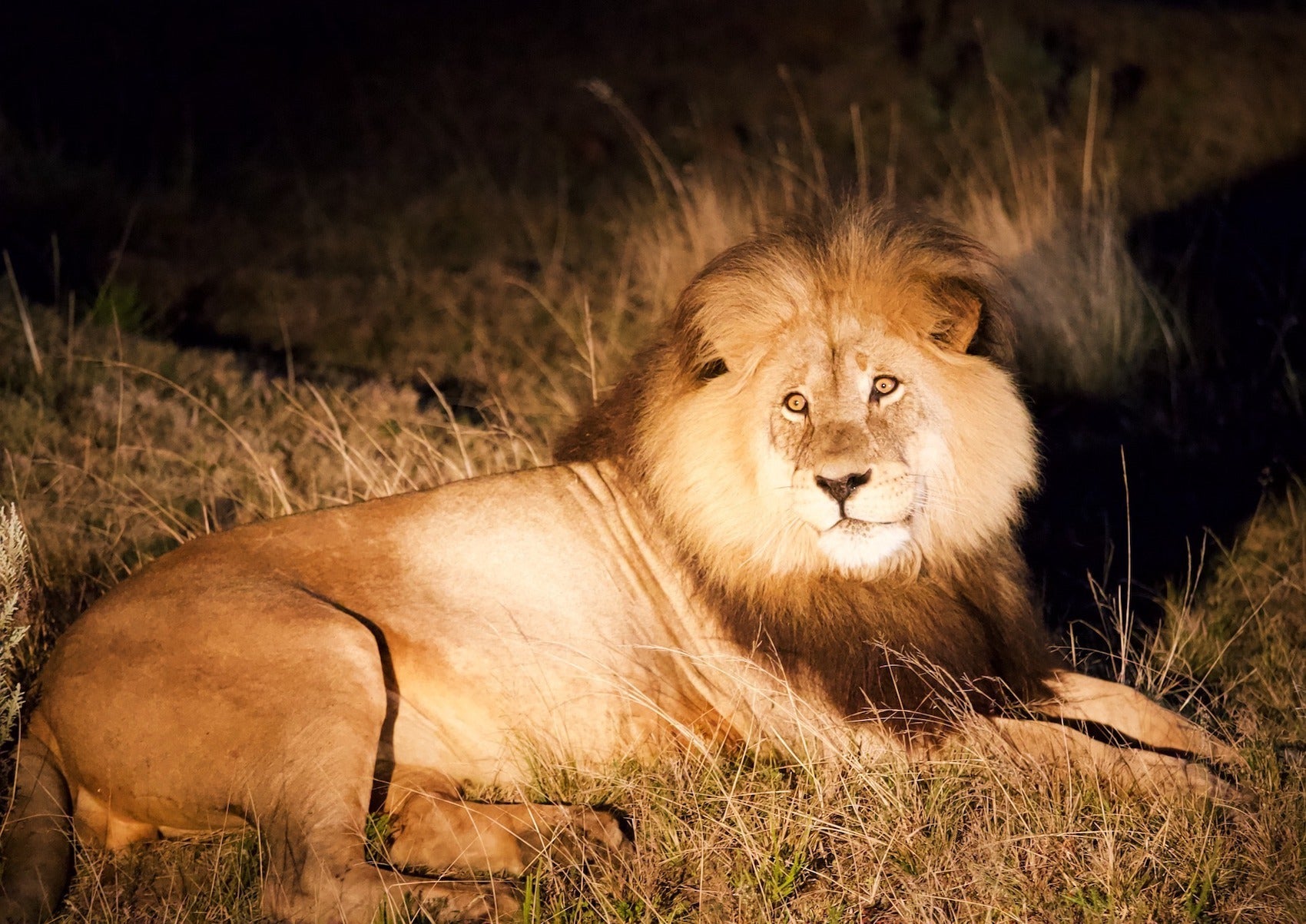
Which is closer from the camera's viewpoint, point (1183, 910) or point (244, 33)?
point (1183, 910)

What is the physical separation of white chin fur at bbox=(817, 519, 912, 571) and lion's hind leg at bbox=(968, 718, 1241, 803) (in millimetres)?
623

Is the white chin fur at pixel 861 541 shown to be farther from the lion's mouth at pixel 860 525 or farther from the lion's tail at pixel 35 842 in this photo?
the lion's tail at pixel 35 842

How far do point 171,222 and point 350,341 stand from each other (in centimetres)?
302

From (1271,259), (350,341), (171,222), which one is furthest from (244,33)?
(1271,259)

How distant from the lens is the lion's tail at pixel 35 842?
315cm

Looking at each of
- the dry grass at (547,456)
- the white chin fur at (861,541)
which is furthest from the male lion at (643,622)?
the dry grass at (547,456)

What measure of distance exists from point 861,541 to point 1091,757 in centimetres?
93

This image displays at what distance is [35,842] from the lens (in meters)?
3.24

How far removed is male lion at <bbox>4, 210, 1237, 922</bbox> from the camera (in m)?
3.32

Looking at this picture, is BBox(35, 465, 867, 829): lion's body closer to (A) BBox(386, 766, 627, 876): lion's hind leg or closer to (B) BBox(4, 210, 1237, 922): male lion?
(B) BBox(4, 210, 1237, 922): male lion

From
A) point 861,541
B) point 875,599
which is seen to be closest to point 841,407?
point 861,541

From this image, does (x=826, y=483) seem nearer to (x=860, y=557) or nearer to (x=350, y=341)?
(x=860, y=557)

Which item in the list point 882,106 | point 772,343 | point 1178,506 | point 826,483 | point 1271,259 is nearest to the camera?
point 826,483

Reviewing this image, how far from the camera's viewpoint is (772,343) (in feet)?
11.7
